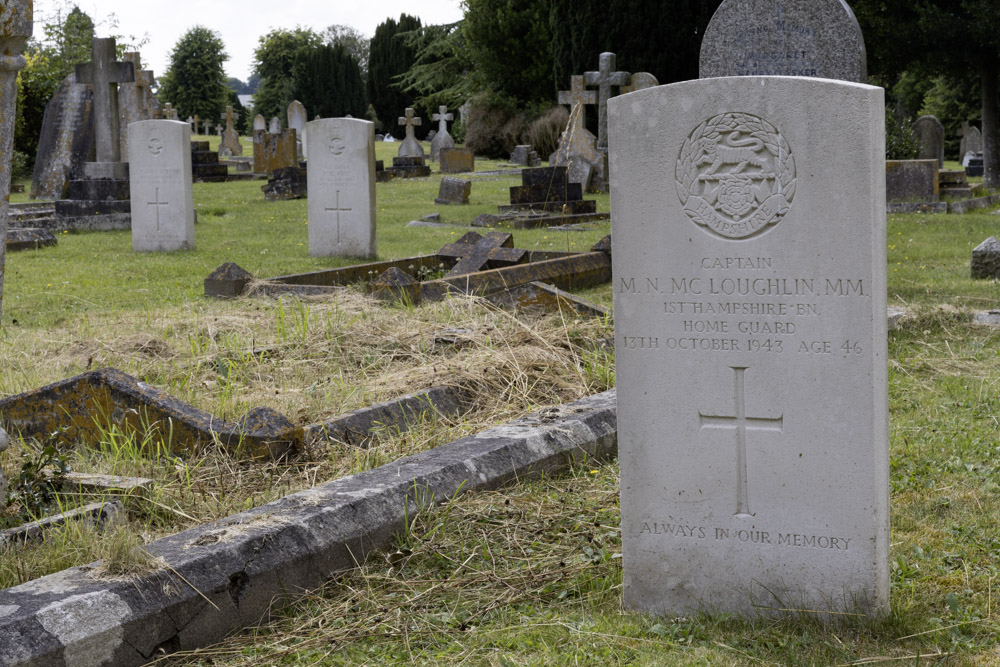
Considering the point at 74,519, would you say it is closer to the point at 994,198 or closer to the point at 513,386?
the point at 513,386

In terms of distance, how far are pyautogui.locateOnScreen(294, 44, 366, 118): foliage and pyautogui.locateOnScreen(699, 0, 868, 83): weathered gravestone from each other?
50.1m

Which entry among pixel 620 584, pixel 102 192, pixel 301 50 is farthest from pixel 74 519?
pixel 301 50

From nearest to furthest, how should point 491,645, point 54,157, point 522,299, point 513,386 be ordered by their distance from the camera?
point 491,645, point 513,386, point 522,299, point 54,157

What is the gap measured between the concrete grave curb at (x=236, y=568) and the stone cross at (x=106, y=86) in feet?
44.9

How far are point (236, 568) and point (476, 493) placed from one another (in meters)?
1.17

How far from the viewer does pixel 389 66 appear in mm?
56250

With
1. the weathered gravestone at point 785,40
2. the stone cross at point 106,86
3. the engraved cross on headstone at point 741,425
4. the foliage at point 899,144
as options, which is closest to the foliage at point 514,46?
the foliage at point 899,144

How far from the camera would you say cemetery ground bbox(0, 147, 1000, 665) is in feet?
10.1

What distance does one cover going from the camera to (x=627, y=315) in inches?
131

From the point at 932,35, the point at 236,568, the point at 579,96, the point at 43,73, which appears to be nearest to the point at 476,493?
the point at 236,568

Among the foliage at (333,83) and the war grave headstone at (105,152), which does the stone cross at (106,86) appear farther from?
the foliage at (333,83)

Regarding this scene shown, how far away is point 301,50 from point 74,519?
2406 inches

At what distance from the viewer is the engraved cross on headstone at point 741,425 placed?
3.21 m

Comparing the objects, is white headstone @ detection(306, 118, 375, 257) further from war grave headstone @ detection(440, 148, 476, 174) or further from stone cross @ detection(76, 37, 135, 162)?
war grave headstone @ detection(440, 148, 476, 174)
